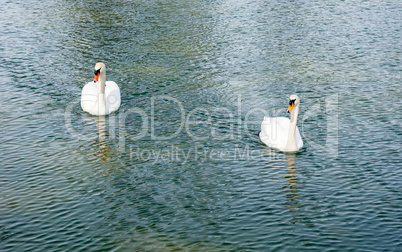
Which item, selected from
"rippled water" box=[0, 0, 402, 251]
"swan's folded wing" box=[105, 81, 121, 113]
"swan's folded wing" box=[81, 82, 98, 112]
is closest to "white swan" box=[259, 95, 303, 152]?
"rippled water" box=[0, 0, 402, 251]

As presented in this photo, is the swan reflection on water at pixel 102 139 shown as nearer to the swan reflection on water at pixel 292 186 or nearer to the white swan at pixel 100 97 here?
the white swan at pixel 100 97

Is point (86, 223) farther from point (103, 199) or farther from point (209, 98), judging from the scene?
point (209, 98)

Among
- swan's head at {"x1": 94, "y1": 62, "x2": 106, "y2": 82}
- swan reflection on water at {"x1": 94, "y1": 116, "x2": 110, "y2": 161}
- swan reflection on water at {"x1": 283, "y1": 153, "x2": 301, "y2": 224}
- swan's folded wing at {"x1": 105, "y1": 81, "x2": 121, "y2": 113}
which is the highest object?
swan's head at {"x1": 94, "y1": 62, "x2": 106, "y2": 82}

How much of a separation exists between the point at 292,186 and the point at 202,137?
433cm

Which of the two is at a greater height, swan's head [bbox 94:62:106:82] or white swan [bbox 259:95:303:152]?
swan's head [bbox 94:62:106:82]

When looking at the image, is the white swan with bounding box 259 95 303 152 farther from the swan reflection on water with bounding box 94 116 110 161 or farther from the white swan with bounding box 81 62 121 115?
the white swan with bounding box 81 62 121 115

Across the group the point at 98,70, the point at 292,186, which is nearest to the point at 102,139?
A: the point at 98,70

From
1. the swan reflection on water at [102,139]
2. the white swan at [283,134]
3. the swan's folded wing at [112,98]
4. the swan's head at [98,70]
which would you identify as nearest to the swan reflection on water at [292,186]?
the white swan at [283,134]

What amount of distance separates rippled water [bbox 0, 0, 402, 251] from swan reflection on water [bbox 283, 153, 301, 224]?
5 centimetres

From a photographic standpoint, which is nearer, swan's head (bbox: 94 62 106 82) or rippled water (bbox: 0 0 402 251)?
rippled water (bbox: 0 0 402 251)

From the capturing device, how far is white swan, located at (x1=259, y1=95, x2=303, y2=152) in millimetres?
17969

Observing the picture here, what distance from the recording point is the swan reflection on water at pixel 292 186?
14.7m

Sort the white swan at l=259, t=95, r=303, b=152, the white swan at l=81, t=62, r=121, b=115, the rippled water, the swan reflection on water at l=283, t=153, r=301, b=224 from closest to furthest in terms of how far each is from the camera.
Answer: the rippled water → the swan reflection on water at l=283, t=153, r=301, b=224 → the white swan at l=259, t=95, r=303, b=152 → the white swan at l=81, t=62, r=121, b=115

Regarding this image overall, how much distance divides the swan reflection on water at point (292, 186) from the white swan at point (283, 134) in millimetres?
339
